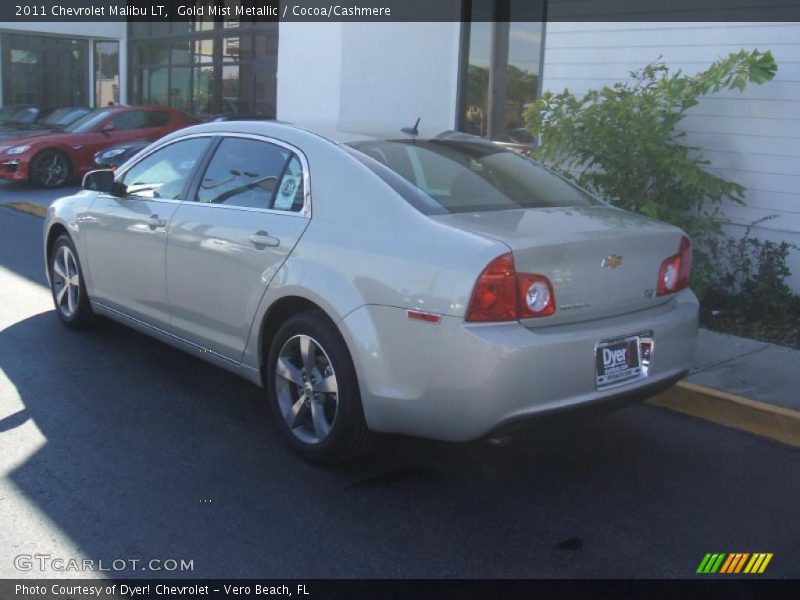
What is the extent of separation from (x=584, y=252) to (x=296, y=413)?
160 centimetres

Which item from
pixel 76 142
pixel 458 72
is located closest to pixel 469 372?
pixel 458 72

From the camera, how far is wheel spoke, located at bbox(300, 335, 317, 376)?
422 cm

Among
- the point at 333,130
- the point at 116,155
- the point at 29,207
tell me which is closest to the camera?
the point at 333,130

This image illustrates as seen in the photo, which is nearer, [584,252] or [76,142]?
[584,252]

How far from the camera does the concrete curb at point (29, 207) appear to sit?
12.8 m

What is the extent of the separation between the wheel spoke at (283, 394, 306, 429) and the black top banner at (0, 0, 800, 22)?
18.6ft

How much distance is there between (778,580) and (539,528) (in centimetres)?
93

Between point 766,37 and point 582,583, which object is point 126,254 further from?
point 766,37

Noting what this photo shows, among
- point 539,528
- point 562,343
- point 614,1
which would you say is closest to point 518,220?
point 562,343

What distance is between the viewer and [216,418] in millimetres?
4965

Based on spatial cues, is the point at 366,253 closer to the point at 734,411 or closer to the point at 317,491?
the point at 317,491

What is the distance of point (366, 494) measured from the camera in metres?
4.03

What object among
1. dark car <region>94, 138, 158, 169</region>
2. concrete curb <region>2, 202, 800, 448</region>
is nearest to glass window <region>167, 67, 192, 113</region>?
dark car <region>94, 138, 158, 169</region>

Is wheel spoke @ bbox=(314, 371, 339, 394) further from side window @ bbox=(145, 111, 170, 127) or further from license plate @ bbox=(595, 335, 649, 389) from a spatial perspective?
side window @ bbox=(145, 111, 170, 127)
